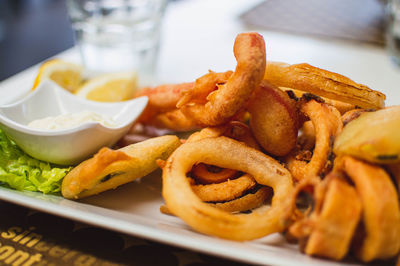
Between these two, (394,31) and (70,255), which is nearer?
(70,255)

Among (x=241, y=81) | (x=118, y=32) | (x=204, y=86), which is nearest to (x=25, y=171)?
(x=204, y=86)

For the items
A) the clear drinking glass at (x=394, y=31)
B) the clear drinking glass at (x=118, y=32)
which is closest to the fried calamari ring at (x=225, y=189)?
the clear drinking glass at (x=118, y=32)

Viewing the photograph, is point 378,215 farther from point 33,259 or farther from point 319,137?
point 33,259

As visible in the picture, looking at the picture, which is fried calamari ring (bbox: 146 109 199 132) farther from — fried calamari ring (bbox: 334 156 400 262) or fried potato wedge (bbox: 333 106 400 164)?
fried calamari ring (bbox: 334 156 400 262)

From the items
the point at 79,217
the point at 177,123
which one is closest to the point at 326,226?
the point at 79,217

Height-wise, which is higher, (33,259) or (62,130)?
(62,130)

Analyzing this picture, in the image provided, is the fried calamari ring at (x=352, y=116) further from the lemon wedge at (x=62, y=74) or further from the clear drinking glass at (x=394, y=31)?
the clear drinking glass at (x=394, y=31)

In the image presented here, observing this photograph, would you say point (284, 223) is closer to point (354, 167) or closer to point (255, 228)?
point (255, 228)
